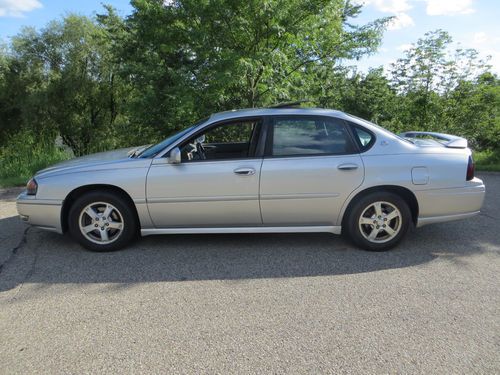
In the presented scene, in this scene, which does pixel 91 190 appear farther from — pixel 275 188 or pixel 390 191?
pixel 390 191

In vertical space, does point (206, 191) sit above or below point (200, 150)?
below

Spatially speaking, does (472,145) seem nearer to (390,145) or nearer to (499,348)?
(390,145)

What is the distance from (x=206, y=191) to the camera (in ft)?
13.5

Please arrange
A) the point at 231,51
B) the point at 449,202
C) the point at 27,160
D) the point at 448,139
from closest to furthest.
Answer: the point at 449,202 < the point at 448,139 < the point at 231,51 < the point at 27,160

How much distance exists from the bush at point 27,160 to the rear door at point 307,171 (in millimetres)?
5981

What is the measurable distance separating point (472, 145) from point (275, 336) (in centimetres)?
1310

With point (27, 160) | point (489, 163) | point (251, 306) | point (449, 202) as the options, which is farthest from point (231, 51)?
point (489, 163)

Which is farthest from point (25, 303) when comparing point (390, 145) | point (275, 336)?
point (390, 145)

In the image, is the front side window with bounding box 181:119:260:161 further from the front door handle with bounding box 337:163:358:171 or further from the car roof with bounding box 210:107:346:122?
the front door handle with bounding box 337:163:358:171

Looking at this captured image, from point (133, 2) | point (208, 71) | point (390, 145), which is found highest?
point (133, 2)

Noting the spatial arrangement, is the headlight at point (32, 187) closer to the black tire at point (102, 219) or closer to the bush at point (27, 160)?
the black tire at point (102, 219)

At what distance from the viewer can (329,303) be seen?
3.12 metres

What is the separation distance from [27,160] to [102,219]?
6.23m

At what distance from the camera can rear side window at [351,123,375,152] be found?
4.20 m
